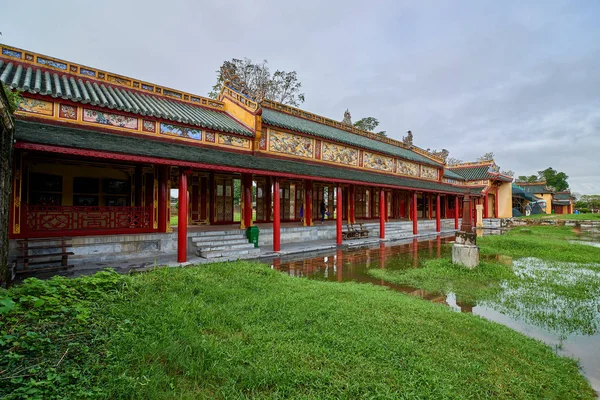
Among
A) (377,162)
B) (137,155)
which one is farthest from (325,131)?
(137,155)

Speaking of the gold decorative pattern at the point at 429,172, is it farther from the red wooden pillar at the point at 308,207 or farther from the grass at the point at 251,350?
the grass at the point at 251,350

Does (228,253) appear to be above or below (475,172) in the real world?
below

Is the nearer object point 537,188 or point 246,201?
point 246,201

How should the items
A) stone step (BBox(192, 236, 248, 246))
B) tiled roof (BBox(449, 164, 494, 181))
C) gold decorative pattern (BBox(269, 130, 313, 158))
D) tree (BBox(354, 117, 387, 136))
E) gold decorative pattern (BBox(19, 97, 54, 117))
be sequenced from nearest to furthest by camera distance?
gold decorative pattern (BBox(19, 97, 54, 117)), stone step (BBox(192, 236, 248, 246)), gold decorative pattern (BBox(269, 130, 313, 158)), tiled roof (BBox(449, 164, 494, 181)), tree (BBox(354, 117, 387, 136))

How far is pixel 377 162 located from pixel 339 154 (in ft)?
13.5

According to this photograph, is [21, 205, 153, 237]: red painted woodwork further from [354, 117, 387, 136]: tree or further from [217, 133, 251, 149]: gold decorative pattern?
[354, 117, 387, 136]: tree

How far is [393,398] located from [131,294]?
4.21m

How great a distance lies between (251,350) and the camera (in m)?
3.22

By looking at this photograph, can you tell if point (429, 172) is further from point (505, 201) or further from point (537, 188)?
point (537, 188)

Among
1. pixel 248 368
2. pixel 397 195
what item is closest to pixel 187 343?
pixel 248 368

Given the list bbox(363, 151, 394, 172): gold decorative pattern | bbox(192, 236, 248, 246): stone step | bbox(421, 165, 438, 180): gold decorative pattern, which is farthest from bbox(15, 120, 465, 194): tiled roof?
bbox(421, 165, 438, 180): gold decorative pattern

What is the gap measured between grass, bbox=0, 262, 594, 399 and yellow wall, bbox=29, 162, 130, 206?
19.9ft

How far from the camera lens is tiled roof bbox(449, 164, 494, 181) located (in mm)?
30448

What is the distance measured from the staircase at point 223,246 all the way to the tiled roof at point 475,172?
96.9 feet
